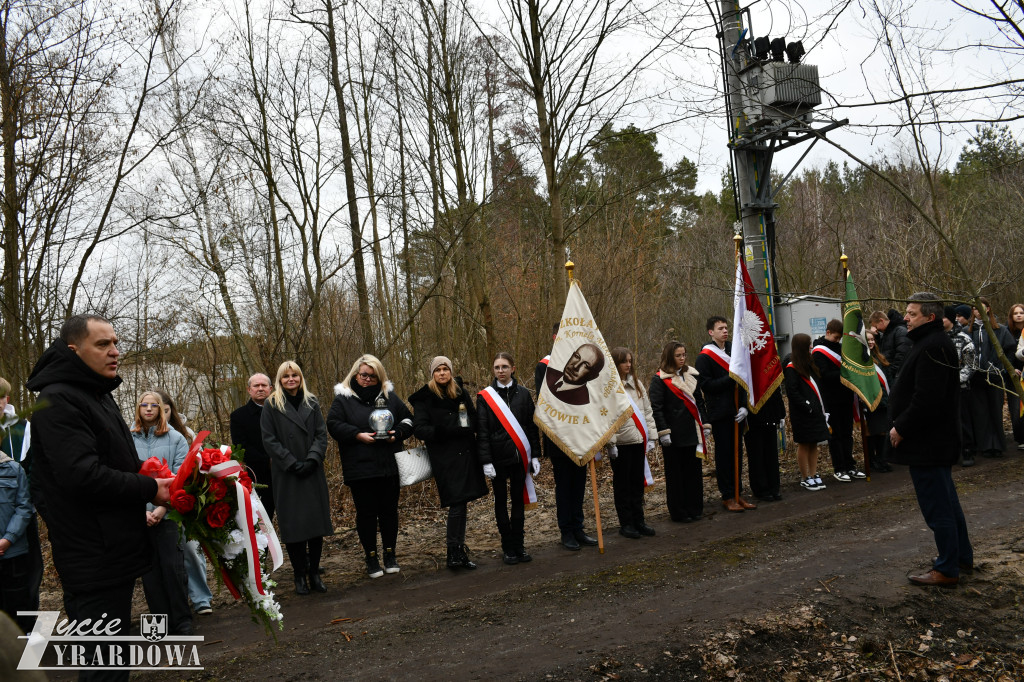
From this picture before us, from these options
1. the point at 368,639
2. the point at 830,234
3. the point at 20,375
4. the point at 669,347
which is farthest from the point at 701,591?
the point at 830,234

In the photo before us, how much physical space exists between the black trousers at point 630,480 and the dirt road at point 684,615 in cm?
36

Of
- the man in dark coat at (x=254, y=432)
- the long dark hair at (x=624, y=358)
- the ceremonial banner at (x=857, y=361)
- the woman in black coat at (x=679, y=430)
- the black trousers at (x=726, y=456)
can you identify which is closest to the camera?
the man in dark coat at (x=254, y=432)

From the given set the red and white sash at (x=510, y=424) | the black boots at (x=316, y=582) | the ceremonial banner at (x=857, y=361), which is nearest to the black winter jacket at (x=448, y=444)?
the red and white sash at (x=510, y=424)

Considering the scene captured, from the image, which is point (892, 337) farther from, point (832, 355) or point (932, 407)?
point (932, 407)

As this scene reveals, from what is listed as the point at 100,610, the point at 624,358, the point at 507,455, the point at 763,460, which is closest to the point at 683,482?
the point at 763,460

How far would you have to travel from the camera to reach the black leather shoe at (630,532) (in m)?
7.96

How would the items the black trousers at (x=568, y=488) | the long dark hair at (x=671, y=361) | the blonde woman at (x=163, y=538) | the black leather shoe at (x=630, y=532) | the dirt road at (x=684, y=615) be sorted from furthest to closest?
the long dark hair at (x=671, y=361), the black leather shoe at (x=630, y=532), the black trousers at (x=568, y=488), the blonde woman at (x=163, y=538), the dirt road at (x=684, y=615)

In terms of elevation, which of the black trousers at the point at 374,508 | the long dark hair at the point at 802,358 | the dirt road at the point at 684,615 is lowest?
the dirt road at the point at 684,615

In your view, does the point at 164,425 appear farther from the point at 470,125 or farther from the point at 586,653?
the point at 470,125

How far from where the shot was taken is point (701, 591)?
5902 mm

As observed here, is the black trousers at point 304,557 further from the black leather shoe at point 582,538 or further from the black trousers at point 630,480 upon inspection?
the black trousers at point 630,480

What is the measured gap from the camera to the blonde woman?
583 cm

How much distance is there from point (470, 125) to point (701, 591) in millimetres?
11145

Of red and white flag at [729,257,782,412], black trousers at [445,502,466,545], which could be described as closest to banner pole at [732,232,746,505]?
red and white flag at [729,257,782,412]
